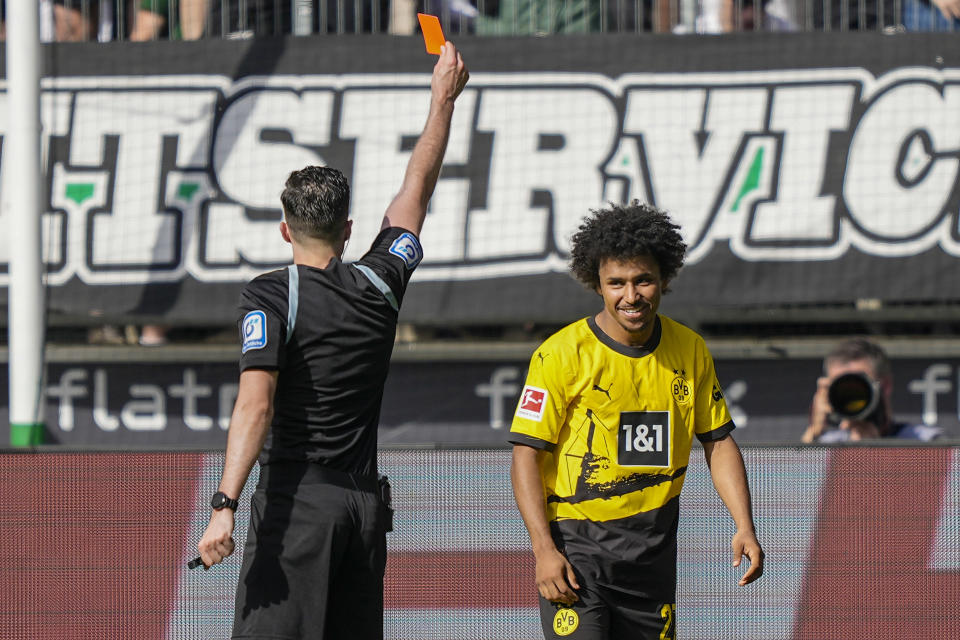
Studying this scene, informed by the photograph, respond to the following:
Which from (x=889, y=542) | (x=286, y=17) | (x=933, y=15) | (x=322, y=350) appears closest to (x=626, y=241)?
(x=322, y=350)

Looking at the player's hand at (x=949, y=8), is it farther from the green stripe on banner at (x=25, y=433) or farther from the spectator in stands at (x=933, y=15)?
the green stripe on banner at (x=25, y=433)

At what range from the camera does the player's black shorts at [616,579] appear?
353 cm

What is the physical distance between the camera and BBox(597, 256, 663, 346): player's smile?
355cm

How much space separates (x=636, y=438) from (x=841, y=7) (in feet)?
16.6

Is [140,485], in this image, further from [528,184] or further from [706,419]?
[528,184]

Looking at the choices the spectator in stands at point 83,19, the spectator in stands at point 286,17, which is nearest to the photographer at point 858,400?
the spectator in stands at point 286,17

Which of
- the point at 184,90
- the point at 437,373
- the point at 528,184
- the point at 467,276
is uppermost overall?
the point at 184,90

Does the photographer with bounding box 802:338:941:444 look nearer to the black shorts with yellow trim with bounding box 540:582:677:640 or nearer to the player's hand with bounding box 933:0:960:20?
the black shorts with yellow trim with bounding box 540:582:677:640

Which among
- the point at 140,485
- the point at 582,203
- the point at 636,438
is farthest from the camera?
the point at 582,203

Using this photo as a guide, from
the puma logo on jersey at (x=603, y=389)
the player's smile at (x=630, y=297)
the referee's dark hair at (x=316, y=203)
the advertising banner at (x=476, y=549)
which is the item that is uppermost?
the referee's dark hair at (x=316, y=203)

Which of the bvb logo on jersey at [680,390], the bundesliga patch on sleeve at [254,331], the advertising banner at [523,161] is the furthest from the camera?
the advertising banner at [523,161]

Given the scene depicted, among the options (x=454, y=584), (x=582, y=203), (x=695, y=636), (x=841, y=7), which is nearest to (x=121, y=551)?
(x=454, y=584)

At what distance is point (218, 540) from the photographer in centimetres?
323

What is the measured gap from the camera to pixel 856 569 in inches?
193
